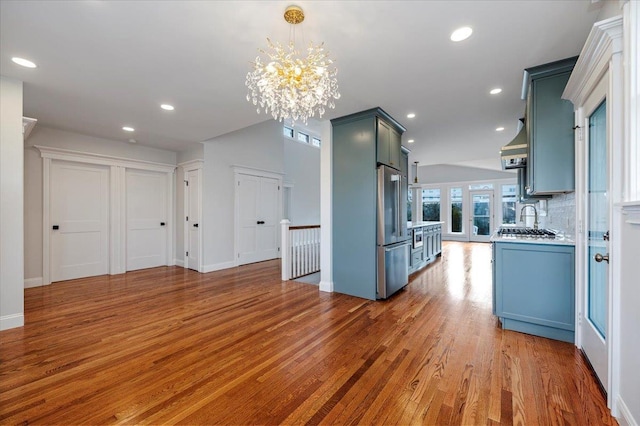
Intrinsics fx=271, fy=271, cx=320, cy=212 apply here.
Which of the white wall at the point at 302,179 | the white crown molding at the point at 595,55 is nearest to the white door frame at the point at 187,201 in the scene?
the white wall at the point at 302,179

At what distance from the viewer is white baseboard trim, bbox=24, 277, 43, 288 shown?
14.2 feet

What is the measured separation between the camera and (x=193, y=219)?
576 cm

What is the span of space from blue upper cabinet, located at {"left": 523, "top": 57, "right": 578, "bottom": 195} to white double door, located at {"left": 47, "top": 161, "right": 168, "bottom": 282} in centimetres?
662

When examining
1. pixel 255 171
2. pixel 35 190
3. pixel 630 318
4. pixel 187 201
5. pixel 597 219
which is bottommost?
pixel 630 318

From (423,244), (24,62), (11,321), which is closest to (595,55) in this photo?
(423,244)

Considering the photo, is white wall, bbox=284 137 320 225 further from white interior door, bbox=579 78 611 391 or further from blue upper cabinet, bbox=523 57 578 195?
white interior door, bbox=579 78 611 391

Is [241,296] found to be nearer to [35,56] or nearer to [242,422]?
[242,422]

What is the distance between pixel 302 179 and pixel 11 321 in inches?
250

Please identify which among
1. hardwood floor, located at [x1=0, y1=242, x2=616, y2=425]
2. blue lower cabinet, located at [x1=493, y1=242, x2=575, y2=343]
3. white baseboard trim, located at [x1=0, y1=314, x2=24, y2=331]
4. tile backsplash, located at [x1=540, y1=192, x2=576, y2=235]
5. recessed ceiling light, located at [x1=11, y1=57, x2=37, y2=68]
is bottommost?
hardwood floor, located at [x1=0, y1=242, x2=616, y2=425]

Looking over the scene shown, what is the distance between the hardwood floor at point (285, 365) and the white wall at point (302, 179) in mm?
4479

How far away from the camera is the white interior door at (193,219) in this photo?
562 cm

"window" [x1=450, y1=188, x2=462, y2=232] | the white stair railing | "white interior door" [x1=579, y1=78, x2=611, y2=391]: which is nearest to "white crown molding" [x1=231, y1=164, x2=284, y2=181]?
the white stair railing

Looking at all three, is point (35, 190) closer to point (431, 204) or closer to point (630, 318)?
point (630, 318)

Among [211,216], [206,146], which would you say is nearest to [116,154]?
[206,146]
